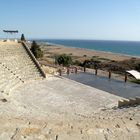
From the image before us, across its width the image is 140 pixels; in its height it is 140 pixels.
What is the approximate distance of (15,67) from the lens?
24.2 metres

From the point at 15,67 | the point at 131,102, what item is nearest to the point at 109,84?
the point at 131,102

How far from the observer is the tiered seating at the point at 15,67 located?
21.0 metres

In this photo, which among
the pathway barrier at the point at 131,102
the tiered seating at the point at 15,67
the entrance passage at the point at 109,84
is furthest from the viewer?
the tiered seating at the point at 15,67

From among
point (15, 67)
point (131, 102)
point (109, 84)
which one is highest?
point (15, 67)

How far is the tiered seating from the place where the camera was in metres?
21.0

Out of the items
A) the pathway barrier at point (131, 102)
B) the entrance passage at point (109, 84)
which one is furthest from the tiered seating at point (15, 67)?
the pathway barrier at point (131, 102)

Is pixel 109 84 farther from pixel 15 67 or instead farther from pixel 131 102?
pixel 15 67

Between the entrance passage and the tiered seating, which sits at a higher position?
the tiered seating

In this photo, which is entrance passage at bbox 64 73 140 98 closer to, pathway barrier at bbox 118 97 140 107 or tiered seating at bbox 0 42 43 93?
pathway barrier at bbox 118 97 140 107

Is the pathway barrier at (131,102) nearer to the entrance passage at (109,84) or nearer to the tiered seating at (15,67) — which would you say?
the entrance passage at (109,84)

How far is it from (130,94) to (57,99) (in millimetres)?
5822

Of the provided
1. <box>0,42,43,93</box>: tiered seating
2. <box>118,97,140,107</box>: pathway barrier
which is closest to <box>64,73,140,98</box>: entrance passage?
<box>118,97,140,107</box>: pathway barrier

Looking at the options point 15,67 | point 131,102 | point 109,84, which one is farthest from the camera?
point 15,67

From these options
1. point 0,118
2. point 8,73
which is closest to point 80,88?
point 8,73
